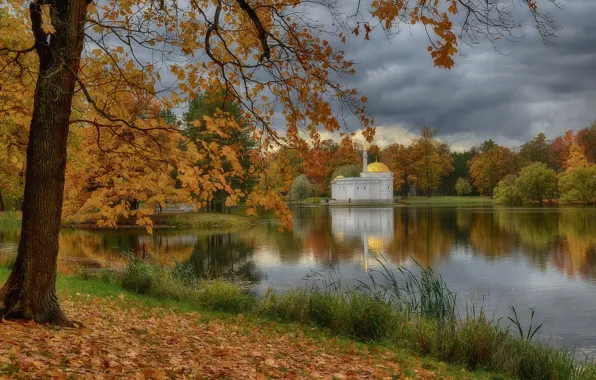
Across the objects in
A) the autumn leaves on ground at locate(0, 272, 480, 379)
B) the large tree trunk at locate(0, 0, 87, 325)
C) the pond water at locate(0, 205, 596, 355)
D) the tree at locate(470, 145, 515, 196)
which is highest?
the tree at locate(470, 145, 515, 196)

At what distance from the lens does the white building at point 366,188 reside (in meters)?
84.4

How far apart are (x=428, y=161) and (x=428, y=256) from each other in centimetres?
6973

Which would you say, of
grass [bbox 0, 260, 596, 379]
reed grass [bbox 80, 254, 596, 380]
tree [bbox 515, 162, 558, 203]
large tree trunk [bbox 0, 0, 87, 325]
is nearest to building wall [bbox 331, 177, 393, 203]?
tree [bbox 515, 162, 558, 203]

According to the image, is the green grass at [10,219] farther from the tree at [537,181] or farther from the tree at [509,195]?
the tree at [537,181]

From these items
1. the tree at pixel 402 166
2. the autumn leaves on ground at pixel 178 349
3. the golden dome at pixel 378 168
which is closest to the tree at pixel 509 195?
the tree at pixel 402 166

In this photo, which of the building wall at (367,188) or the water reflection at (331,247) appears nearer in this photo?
the water reflection at (331,247)

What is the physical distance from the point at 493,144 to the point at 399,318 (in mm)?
98552

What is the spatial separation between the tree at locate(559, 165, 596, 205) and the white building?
28.8 m

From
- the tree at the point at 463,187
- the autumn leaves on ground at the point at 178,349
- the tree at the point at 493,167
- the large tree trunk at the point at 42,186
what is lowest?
the autumn leaves on ground at the point at 178,349

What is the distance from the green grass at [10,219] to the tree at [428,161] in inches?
2573

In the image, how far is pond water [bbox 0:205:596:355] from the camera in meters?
12.2

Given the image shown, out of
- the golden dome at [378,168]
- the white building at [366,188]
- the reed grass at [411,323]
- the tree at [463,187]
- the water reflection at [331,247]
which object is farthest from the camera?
the tree at [463,187]

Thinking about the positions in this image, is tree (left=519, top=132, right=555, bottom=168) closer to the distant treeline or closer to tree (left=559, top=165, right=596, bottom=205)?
the distant treeline

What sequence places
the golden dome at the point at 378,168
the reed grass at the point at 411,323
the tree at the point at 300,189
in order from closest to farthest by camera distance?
the reed grass at the point at 411,323 → the tree at the point at 300,189 → the golden dome at the point at 378,168
